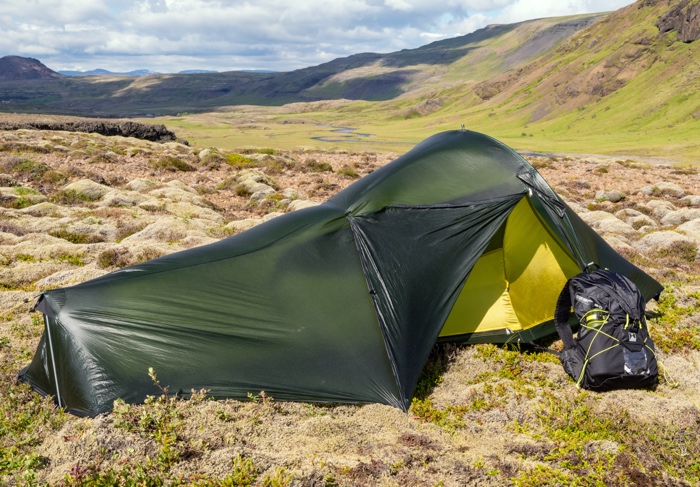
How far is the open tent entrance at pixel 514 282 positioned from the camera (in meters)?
8.20

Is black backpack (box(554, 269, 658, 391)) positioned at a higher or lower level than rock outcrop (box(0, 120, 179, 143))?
lower

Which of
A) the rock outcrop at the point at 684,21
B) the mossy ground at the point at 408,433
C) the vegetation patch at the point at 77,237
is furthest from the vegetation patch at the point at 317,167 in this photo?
the rock outcrop at the point at 684,21

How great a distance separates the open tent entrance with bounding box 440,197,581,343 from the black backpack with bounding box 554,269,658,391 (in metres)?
1.13

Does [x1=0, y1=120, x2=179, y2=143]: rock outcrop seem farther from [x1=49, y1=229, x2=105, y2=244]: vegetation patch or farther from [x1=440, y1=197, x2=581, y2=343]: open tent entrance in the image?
[x1=440, y1=197, x2=581, y2=343]: open tent entrance

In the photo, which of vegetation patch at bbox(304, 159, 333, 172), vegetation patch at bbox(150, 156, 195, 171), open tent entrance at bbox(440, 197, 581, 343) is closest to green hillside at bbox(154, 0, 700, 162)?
vegetation patch at bbox(304, 159, 333, 172)

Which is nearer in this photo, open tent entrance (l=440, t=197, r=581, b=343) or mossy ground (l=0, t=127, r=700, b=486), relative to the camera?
mossy ground (l=0, t=127, r=700, b=486)

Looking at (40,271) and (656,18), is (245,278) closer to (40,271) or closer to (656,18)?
(40,271)

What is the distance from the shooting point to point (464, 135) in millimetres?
9164

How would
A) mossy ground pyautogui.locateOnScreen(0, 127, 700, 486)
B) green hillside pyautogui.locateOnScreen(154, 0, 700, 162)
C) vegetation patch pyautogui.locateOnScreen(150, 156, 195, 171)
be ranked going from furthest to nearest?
green hillside pyautogui.locateOnScreen(154, 0, 700, 162) → vegetation patch pyautogui.locateOnScreen(150, 156, 195, 171) → mossy ground pyautogui.locateOnScreen(0, 127, 700, 486)

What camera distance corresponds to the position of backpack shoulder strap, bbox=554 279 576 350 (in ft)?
24.9

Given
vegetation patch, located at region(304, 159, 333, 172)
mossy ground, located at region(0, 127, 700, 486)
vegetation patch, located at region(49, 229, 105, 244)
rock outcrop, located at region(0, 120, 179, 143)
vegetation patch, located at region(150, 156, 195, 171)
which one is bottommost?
mossy ground, located at region(0, 127, 700, 486)

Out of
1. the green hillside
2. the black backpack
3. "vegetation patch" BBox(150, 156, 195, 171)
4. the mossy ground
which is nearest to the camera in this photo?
the mossy ground

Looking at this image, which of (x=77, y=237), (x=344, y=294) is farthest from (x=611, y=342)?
(x=77, y=237)

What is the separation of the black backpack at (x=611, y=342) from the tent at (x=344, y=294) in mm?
1089
